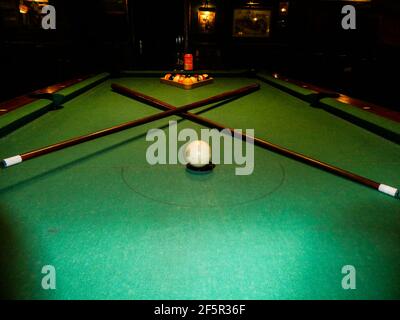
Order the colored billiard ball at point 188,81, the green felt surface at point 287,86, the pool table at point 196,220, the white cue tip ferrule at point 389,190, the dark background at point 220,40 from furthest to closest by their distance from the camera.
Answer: the dark background at point 220,40, the colored billiard ball at point 188,81, the green felt surface at point 287,86, the white cue tip ferrule at point 389,190, the pool table at point 196,220

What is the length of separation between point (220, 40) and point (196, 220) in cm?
753

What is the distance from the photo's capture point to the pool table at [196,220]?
878 millimetres

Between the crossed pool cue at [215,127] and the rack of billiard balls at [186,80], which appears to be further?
the rack of billiard balls at [186,80]

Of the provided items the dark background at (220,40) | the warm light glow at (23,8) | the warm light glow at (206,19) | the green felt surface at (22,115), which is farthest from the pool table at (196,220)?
the warm light glow at (23,8)

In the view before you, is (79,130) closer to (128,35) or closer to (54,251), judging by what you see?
(54,251)

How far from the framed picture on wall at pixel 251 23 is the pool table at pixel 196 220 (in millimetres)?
6372

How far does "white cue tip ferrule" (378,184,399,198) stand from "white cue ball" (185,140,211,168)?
2.71ft

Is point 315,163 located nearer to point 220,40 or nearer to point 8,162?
point 8,162

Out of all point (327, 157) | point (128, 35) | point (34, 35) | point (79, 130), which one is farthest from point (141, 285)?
point (34, 35)

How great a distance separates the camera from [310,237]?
1105 millimetres

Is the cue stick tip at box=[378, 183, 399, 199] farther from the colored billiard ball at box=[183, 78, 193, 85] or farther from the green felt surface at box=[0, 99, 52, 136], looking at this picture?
the colored billiard ball at box=[183, 78, 193, 85]

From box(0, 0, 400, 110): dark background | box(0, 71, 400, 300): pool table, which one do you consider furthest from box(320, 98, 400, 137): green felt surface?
box(0, 0, 400, 110): dark background

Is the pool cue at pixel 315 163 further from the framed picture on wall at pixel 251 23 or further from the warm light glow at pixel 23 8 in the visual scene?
the warm light glow at pixel 23 8

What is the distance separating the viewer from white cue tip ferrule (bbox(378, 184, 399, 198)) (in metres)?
1.35
